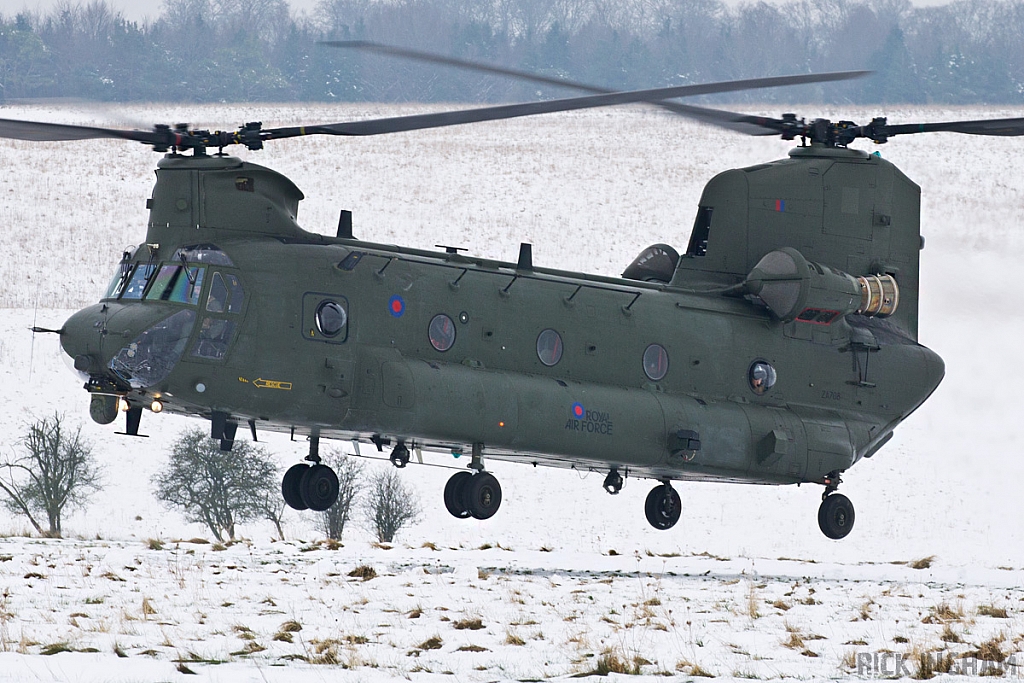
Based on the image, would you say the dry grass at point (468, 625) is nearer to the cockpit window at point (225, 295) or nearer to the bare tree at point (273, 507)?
the cockpit window at point (225, 295)

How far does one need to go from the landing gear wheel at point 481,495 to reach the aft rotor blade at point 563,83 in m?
4.95

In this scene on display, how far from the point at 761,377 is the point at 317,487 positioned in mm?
6863

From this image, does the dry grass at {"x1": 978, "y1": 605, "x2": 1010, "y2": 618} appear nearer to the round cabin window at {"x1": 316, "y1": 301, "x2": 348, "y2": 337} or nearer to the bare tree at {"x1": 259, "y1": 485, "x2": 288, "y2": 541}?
the round cabin window at {"x1": 316, "y1": 301, "x2": 348, "y2": 337}

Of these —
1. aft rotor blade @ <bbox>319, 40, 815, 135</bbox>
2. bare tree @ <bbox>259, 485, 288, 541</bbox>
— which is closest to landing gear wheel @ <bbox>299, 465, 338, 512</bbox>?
aft rotor blade @ <bbox>319, 40, 815, 135</bbox>

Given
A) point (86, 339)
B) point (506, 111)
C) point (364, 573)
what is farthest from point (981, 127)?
Answer: point (86, 339)

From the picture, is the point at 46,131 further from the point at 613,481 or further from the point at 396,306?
the point at 613,481

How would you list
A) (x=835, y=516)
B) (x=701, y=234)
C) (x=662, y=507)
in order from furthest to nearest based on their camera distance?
1. (x=701, y=234)
2. (x=835, y=516)
3. (x=662, y=507)

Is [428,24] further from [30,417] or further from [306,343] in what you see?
[306,343]

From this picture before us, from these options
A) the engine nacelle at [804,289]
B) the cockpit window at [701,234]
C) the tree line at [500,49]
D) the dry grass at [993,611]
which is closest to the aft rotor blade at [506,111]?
the engine nacelle at [804,289]

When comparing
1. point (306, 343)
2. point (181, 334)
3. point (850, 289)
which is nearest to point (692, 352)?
point (850, 289)

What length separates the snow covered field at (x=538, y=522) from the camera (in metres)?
15.5

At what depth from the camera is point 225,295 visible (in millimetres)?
16734

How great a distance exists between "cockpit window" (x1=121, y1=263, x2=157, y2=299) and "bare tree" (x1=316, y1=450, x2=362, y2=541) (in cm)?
2193

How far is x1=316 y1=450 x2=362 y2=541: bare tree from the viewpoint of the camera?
4019cm
